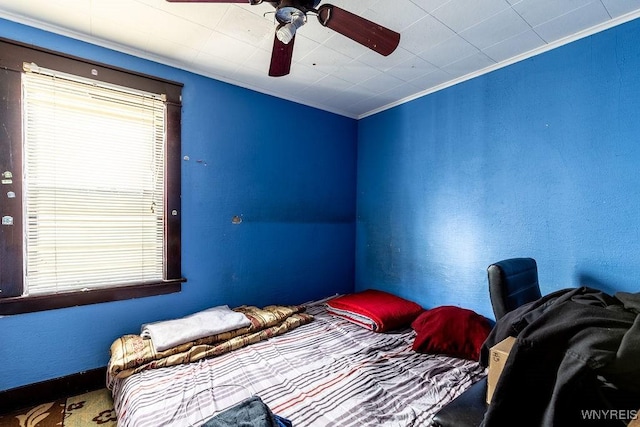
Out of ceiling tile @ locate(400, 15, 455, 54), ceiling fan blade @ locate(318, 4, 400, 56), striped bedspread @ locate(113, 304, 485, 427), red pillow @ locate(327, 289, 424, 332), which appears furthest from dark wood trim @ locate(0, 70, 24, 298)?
ceiling tile @ locate(400, 15, 455, 54)

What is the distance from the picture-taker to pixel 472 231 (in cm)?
237

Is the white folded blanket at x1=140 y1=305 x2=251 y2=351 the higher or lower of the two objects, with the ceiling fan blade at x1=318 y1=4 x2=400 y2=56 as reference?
lower

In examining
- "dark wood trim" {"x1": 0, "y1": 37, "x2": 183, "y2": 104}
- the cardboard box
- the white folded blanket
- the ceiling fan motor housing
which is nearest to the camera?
the cardboard box

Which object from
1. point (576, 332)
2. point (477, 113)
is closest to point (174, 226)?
point (576, 332)

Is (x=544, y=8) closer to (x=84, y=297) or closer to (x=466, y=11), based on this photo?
(x=466, y=11)

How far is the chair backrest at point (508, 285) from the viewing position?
4.83ft

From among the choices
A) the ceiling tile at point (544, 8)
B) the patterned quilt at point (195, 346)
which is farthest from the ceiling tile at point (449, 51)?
the patterned quilt at point (195, 346)

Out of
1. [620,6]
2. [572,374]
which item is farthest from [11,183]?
[620,6]

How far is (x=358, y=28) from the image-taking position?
4.50 ft

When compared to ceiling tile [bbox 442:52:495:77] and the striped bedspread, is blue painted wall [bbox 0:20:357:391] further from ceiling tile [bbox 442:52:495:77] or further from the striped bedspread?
ceiling tile [bbox 442:52:495:77]

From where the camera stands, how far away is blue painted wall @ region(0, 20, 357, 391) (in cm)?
185

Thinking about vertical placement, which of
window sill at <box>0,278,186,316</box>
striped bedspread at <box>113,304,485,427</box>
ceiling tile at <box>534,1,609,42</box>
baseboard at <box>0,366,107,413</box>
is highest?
ceiling tile at <box>534,1,609,42</box>

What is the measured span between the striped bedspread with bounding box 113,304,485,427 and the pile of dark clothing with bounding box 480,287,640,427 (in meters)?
0.63

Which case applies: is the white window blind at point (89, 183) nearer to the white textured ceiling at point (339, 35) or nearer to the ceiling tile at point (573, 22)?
the white textured ceiling at point (339, 35)
